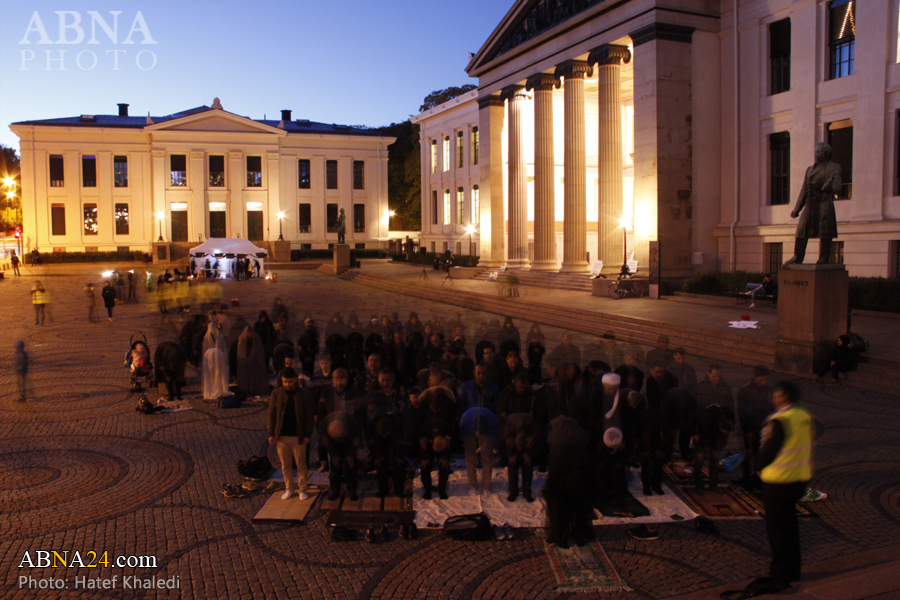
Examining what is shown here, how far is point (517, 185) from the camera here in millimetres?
36938

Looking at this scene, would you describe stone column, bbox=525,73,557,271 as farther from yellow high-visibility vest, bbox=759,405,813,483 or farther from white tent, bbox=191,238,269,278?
yellow high-visibility vest, bbox=759,405,813,483

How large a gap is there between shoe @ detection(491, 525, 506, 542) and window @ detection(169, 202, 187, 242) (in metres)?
61.5

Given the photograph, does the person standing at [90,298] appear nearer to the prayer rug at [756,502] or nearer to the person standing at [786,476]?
the prayer rug at [756,502]

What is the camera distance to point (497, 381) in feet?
32.6

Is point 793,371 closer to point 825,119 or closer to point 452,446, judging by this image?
point 452,446

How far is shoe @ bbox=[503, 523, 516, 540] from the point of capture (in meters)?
7.01

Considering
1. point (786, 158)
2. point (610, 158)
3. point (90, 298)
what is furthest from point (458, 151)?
point (90, 298)

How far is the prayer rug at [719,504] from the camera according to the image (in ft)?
24.3

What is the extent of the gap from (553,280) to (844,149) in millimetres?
12582

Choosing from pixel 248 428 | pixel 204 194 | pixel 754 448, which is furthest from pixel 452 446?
pixel 204 194

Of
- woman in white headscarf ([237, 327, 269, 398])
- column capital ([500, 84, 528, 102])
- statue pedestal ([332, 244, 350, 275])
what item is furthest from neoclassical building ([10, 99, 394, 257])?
woman in white headscarf ([237, 327, 269, 398])

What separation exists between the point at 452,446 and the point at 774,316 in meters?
15.4

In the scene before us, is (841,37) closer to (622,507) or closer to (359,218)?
(622,507)

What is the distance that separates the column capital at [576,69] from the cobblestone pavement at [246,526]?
22049 mm
